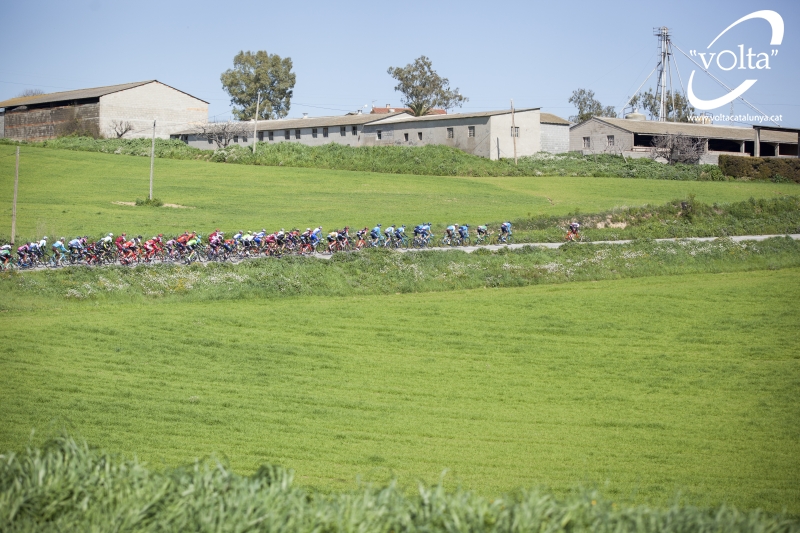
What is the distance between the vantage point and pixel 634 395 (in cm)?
1956

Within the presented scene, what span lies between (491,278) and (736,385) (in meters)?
16.8

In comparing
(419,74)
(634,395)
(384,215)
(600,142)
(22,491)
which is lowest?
(634,395)

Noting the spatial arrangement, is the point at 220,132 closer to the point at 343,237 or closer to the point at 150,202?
the point at 150,202

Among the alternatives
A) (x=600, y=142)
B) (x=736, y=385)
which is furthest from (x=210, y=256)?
(x=600, y=142)

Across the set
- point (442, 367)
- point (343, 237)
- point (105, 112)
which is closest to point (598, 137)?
point (105, 112)

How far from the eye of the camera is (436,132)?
294 feet

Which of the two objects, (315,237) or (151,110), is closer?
(315,237)

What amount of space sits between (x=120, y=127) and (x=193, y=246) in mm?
63244

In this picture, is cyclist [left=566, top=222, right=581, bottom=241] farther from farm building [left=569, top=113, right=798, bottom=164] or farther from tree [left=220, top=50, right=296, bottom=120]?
tree [left=220, top=50, right=296, bottom=120]

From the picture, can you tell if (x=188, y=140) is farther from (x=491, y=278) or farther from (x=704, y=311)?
(x=704, y=311)

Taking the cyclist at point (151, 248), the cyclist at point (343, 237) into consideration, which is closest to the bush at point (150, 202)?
the cyclist at point (151, 248)

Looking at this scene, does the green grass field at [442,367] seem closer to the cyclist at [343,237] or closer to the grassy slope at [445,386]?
the grassy slope at [445,386]

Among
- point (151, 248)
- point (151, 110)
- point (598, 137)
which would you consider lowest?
point (151, 248)

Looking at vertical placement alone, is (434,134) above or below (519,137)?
above
